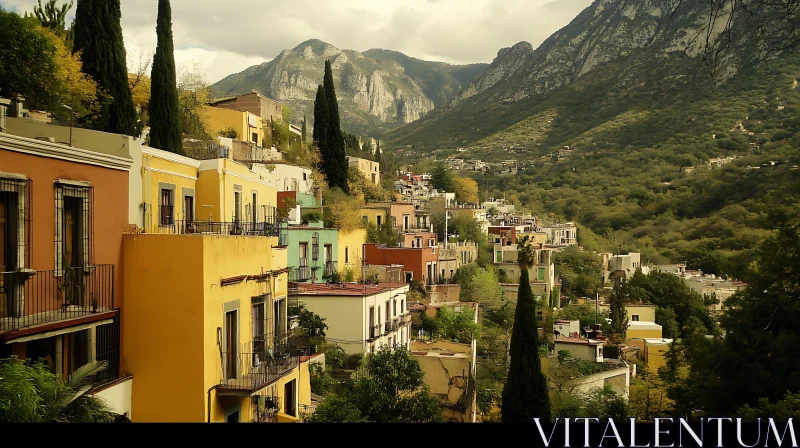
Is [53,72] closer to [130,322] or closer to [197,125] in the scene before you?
[130,322]

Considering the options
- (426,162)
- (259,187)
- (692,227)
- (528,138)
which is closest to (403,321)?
(259,187)

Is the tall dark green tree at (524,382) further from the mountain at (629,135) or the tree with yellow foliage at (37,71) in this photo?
the mountain at (629,135)

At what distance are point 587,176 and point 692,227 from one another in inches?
661

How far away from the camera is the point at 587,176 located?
5294cm

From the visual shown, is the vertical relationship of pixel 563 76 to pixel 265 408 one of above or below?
above

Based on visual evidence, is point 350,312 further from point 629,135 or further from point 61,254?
point 629,135

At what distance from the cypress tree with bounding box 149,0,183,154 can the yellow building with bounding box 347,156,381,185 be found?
571 inches

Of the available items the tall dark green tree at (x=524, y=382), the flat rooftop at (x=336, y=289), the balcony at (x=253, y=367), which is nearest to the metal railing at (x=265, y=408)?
the balcony at (x=253, y=367)

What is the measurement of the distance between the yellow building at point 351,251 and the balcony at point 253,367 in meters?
9.10

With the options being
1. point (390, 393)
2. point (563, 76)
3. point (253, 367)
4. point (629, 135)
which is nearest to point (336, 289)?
point (390, 393)

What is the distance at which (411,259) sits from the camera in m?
21.8

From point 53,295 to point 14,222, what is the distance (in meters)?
0.73

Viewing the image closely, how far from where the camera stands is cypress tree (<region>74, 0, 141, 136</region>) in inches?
361

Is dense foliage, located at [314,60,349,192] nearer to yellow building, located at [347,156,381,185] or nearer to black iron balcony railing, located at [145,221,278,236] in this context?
yellow building, located at [347,156,381,185]
